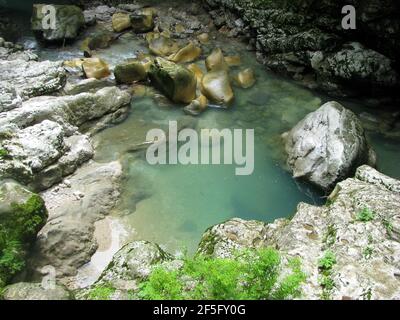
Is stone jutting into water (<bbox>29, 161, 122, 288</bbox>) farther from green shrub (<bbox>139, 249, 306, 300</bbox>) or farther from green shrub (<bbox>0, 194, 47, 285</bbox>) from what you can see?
green shrub (<bbox>139, 249, 306, 300</bbox>)

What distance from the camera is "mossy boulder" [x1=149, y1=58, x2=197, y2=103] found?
34.1 ft

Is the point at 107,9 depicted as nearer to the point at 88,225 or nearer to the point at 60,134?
the point at 60,134

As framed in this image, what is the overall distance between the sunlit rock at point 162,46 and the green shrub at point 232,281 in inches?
348

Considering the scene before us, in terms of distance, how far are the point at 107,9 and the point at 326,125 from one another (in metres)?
9.63

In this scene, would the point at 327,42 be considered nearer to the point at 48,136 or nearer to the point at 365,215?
the point at 365,215

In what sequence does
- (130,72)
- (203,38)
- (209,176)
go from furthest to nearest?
1. (203,38)
2. (130,72)
3. (209,176)

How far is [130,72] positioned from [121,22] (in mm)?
3517

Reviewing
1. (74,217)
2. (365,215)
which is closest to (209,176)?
(74,217)

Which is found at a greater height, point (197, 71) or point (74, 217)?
point (197, 71)

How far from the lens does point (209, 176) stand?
8.71m

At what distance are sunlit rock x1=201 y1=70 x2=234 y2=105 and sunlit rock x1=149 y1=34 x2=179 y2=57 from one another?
2099 mm

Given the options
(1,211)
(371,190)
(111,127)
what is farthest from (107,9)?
(371,190)

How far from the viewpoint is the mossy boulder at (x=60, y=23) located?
41.1 ft

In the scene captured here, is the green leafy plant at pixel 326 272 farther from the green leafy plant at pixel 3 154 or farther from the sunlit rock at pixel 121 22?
the sunlit rock at pixel 121 22
